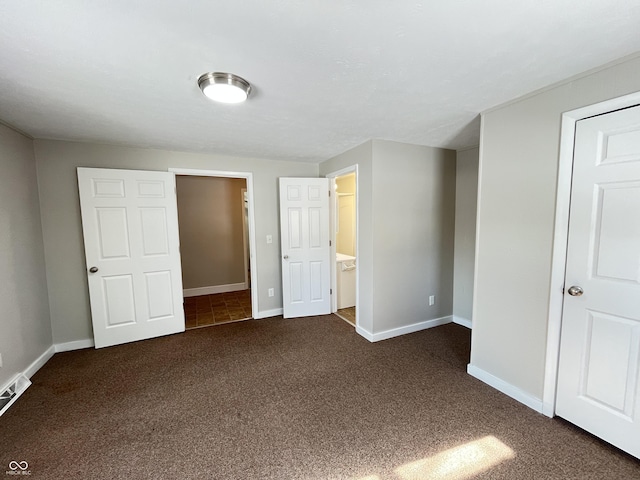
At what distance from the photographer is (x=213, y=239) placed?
5.14 meters

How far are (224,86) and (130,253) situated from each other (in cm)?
240

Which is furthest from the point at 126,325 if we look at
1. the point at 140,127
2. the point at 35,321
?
the point at 140,127

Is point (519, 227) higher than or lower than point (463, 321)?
higher

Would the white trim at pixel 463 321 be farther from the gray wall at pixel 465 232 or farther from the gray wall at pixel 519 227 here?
the gray wall at pixel 519 227

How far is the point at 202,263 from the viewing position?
5.08 metres

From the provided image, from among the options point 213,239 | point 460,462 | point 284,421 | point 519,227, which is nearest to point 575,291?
point 519,227

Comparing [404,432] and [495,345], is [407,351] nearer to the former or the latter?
[495,345]

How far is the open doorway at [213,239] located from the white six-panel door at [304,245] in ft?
4.08

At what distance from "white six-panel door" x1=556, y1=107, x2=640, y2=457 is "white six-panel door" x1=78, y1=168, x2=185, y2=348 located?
3718 mm

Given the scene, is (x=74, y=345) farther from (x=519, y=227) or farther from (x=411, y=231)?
(x=519, y=227)

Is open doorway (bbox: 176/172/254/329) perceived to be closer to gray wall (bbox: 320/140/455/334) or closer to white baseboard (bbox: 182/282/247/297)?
white baseboard (bbox: 182/282/247/297)

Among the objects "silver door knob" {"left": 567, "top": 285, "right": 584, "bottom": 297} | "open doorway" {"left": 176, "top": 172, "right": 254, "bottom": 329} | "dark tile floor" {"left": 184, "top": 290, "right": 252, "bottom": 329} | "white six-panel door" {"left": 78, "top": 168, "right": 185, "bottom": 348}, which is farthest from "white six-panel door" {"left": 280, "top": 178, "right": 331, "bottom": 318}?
"silver door knob" {"left": 567, "top": 285, "right": 584, "bottom": 297}

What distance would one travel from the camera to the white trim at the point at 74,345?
9.33 ft

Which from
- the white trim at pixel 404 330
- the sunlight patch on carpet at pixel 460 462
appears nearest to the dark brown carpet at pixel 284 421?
the sunlight patch on carpet at pixel 460 462
